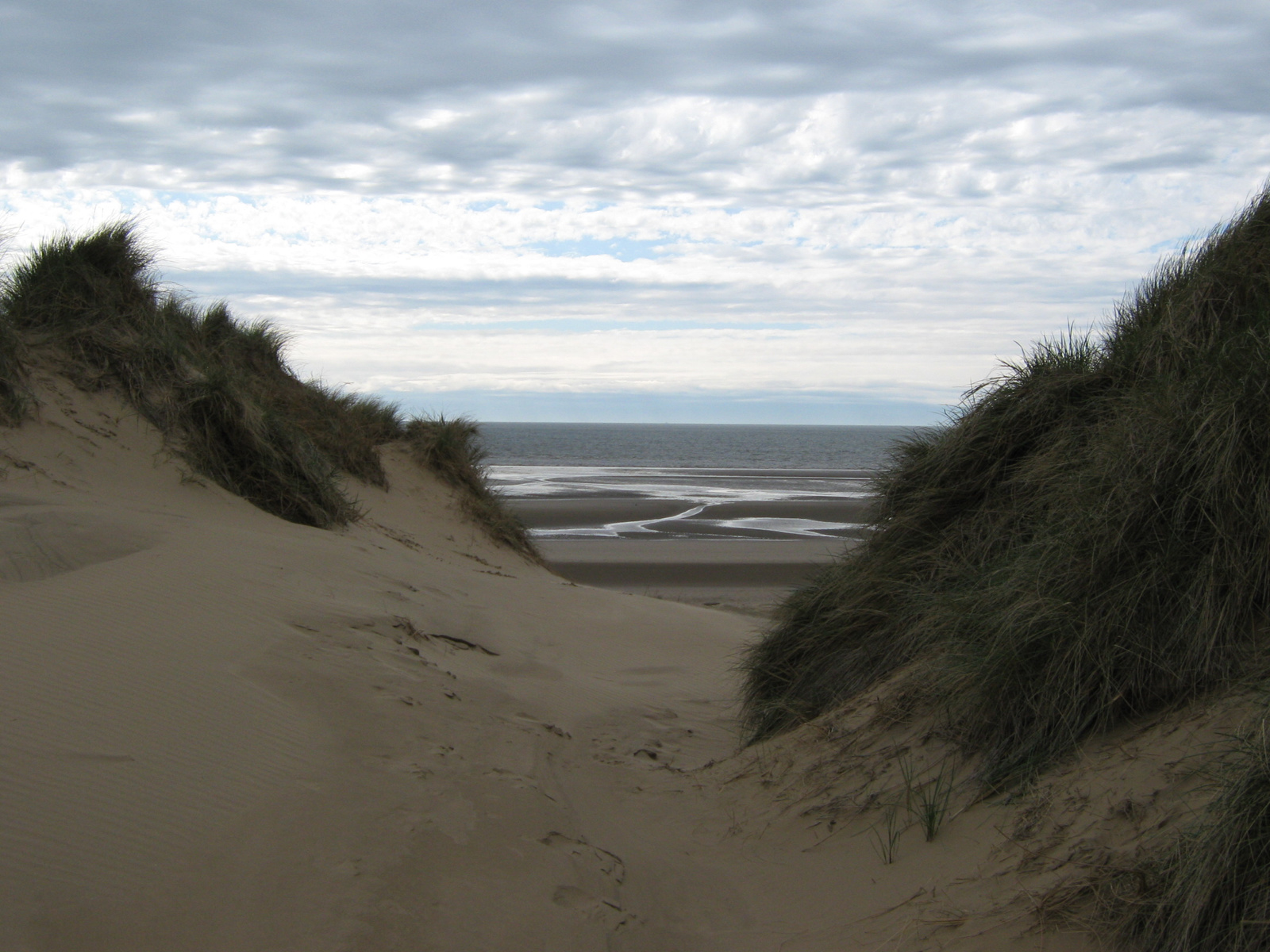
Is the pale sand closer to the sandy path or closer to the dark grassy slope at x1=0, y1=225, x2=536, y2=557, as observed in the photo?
the sandy path

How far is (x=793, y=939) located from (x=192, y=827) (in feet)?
6.50

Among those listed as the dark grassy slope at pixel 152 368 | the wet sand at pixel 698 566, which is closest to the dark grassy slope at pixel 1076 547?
the dark grassy slope at pixel 152 368

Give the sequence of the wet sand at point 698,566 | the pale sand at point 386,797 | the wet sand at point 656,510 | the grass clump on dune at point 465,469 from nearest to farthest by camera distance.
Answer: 1. the pale sand at point 386,797
2. the grass clump on dune at point 465,469
3. the wet sand at point 698,566
4. the wet sand at point 656,510

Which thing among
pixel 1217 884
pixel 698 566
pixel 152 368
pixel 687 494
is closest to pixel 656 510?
pixel 687 494

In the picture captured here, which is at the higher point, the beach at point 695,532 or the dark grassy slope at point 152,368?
the dark grassy slope at point 152,368

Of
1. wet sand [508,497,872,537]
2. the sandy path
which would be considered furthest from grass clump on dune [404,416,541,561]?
wet sand [508,497,872,537]

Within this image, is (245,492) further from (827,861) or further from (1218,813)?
(1218,813)

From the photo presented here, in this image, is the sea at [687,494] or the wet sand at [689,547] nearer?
the wet sand at [689,547]

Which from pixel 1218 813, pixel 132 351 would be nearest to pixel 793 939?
pixel 1218 813

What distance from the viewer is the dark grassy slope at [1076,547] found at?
3.01 meters

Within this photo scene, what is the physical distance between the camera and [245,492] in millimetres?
8273

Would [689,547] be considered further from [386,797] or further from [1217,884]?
[1217,884]

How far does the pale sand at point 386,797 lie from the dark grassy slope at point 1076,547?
11.9 inches

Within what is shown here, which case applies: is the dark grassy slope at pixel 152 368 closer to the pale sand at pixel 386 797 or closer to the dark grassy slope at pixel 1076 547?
the pale sand at pixel 386 797
